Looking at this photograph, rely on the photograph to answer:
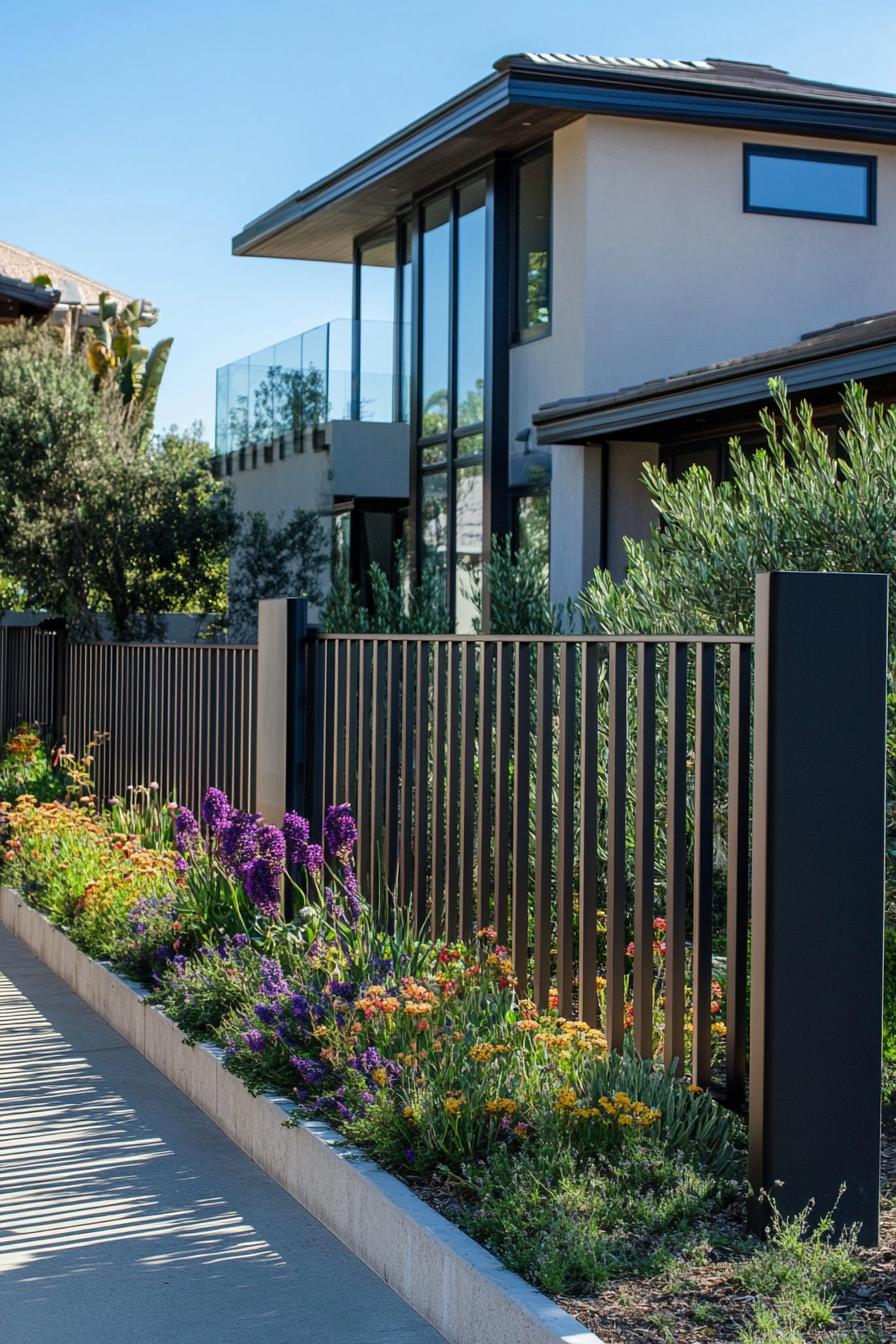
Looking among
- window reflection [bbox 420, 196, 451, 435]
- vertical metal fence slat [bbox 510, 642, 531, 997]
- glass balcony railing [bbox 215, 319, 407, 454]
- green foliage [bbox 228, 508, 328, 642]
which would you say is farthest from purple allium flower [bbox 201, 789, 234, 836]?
glass balcony railing [bbox 215, 319, 407, 454]

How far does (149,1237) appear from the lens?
197 inches

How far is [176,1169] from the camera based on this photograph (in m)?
5.64

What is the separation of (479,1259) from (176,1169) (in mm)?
1813

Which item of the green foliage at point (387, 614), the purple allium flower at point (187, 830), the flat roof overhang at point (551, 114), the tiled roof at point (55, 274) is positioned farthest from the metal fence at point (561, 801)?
the tiled roof at point (55, 274)

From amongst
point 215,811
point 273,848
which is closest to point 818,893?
point 273,848

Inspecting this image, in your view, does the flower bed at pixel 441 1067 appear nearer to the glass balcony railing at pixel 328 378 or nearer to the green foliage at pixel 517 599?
the green foliage at pixel 517 599

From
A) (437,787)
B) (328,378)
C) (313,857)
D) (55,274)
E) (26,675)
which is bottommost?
(313,857)

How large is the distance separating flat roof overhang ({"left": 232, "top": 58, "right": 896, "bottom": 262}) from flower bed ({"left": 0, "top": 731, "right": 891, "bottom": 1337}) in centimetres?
991

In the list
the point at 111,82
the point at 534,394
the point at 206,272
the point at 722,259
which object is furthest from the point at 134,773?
the point at 206,272

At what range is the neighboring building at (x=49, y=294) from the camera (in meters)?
17.7

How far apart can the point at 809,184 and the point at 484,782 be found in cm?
1266

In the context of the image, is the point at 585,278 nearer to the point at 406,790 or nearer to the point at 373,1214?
the point at 406,790

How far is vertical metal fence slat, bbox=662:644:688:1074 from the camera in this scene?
4.96m

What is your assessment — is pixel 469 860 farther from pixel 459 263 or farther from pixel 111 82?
pixel 111 82
